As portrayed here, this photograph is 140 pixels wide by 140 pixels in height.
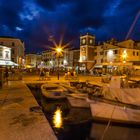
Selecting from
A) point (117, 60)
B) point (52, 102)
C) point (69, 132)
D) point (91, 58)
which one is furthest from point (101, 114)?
point (91, 58)

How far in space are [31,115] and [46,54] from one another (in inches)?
4480

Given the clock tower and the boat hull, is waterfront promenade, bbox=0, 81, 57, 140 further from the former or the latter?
the clock tower

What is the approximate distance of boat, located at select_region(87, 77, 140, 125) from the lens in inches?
460

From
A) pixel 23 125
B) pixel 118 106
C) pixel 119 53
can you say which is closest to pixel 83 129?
pixel 118 106

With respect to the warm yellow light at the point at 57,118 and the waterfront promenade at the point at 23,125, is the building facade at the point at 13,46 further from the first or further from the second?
the waterfront promenade at the point at 23,125

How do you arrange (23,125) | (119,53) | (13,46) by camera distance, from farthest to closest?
(13,46) < (119,53) < (23,125)

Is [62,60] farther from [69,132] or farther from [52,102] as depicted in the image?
[69,132]

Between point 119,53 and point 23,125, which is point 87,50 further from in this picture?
point 23,125

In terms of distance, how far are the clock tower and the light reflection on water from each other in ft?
180

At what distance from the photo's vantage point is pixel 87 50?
234 ft

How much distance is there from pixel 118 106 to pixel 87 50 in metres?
59.9

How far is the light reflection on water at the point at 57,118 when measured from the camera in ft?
41.8

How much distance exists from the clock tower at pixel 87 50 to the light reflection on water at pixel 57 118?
180ft

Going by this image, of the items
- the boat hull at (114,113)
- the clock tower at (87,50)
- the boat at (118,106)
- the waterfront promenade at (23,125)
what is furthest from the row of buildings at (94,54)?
the waterfront promenade at (23,125)
